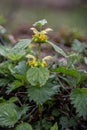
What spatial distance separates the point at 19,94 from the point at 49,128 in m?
0.19

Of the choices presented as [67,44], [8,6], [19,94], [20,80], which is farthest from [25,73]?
[8,6]

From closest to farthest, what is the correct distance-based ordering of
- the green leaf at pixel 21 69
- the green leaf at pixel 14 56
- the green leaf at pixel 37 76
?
the green leaf at pixel 37 76 → the green leaf at pixel 21 69 → the green leaf at pixel 14 56

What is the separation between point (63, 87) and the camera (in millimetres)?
1561

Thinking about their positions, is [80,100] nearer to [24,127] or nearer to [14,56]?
[24,127]

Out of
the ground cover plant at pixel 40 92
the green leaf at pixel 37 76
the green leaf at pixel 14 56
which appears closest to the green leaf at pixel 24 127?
the ground cover plant at pixel 40 92

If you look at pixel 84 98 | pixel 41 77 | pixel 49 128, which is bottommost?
pixel 49 128

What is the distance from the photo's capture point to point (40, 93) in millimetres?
1392

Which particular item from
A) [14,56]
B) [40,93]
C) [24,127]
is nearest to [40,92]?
[40,93]

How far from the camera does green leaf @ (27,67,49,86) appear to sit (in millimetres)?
1368

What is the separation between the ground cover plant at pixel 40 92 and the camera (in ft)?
4.59

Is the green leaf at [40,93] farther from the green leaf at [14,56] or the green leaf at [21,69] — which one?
the green leaf at [14,56]

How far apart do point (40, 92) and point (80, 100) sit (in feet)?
0.48

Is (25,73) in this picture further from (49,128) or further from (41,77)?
(49,128)

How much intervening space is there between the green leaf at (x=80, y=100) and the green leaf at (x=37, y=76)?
0.13 m
